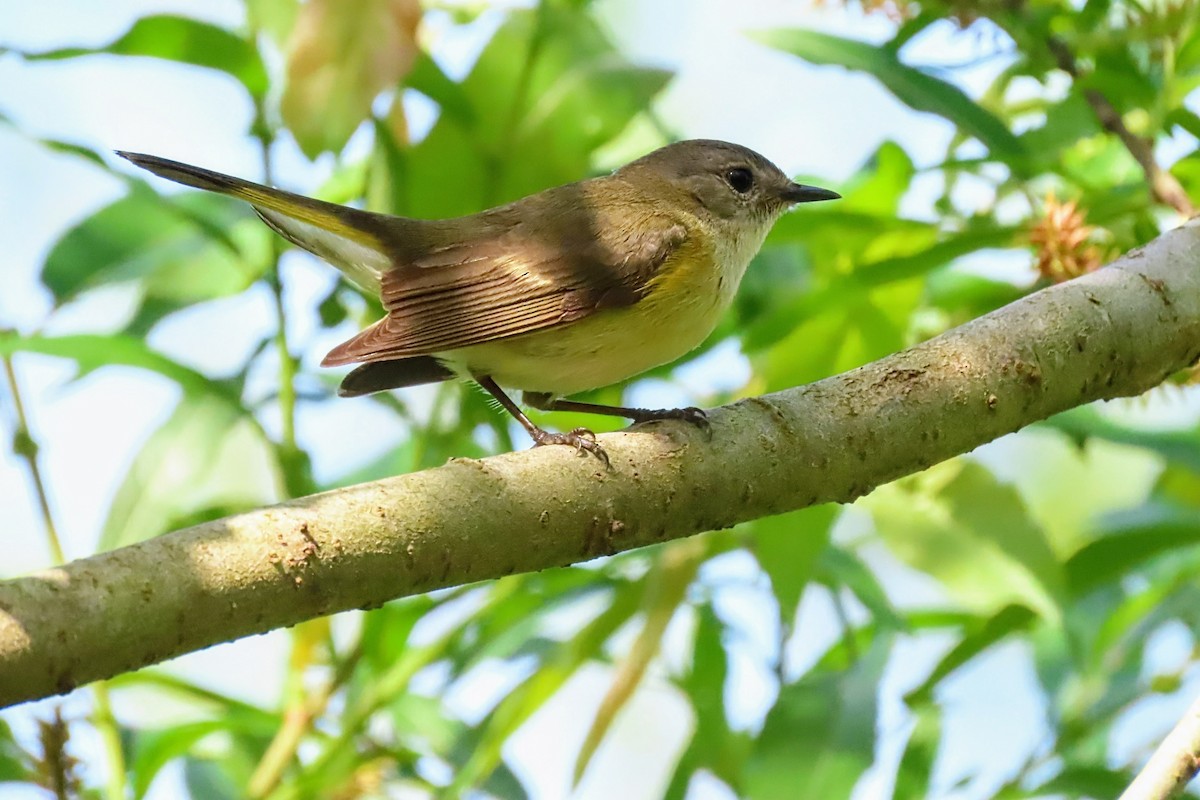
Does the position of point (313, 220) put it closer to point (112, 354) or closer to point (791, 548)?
point (112, 354)

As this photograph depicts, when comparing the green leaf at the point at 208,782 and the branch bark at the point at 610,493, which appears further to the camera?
the green leaf at the point at 208,782

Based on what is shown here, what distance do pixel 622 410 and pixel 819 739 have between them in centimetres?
91

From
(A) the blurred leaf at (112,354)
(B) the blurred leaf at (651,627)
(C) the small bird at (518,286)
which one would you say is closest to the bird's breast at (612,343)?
(C) the small bird at (518,286)

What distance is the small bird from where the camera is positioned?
3119 millimetres

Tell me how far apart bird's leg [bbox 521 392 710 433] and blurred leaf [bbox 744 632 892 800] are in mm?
757

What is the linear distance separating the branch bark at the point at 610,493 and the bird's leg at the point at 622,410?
0.15 feet

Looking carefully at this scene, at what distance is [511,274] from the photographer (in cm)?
327

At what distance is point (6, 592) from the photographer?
1441 millimetres

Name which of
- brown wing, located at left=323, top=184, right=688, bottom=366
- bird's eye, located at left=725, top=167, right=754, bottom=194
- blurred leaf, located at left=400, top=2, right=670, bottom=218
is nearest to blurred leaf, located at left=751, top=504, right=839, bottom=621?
brown wing, located at left=323, top=184, right=688, bottom=366

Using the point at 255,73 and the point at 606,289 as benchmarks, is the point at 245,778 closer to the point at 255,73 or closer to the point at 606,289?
the point at 606,289

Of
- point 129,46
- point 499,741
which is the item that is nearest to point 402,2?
point 129,46

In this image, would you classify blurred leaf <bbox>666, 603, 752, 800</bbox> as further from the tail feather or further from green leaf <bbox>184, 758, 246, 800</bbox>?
green leaf <bbox>184, 758, 246, 800</bbox>

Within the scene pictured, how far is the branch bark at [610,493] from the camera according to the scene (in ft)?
5.01

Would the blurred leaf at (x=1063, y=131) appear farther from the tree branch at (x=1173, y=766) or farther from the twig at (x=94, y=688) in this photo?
the twig at (x=94, y=688)
